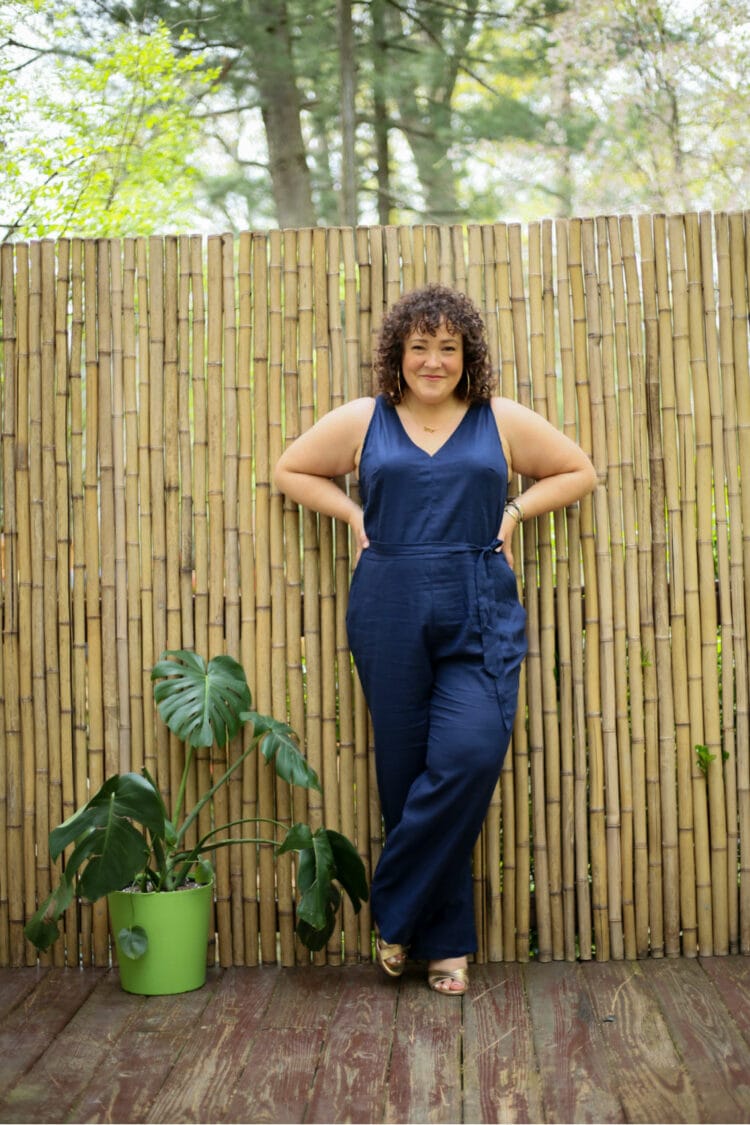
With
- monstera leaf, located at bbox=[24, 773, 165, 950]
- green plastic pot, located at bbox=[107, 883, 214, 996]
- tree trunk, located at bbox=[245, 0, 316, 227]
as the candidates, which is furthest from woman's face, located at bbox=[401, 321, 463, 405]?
tree trunk, located at bbox=[245, 0, 316, 227]

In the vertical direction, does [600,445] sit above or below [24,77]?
below

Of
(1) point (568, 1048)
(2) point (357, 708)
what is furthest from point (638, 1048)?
(2) point (357, 708)

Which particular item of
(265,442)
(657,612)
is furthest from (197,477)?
(657,612)

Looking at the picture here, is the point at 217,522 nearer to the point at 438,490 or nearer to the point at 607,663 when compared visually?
the point at 438,490

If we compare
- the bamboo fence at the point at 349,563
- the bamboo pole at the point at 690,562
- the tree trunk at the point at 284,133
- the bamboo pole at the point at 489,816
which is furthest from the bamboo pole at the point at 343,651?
the tree trunk at the point at 284,133

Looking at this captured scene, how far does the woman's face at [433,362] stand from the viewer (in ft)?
9.84

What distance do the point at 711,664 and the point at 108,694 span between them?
1665mm

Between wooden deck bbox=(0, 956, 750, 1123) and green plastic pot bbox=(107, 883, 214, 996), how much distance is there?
43 mm

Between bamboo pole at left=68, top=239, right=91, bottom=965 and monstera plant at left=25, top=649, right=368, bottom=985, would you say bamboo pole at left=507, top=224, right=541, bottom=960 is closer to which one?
monstera plant at left=25, top=649, right=368, bottom=985

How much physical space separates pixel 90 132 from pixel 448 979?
19.2ft

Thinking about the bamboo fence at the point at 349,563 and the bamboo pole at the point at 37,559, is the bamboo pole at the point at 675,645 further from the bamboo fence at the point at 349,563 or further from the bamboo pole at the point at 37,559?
the bamboo pole at the point at 37,559

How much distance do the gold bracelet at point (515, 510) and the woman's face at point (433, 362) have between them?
331mm

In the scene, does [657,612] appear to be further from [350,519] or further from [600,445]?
[350,519]

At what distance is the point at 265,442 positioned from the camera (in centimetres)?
328
